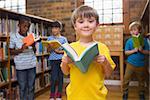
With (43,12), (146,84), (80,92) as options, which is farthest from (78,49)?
(43,12)

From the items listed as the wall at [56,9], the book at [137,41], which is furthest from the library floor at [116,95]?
the wall at [56,9]

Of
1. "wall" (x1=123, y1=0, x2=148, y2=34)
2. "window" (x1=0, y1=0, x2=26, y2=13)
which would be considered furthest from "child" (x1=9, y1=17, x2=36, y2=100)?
"window" (x1=0, y1=0, x2=26, y2=13)

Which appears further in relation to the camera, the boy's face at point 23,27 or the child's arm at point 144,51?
the child's arm at point 144,51

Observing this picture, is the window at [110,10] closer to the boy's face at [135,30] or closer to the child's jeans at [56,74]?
the boy's face at [135,30]

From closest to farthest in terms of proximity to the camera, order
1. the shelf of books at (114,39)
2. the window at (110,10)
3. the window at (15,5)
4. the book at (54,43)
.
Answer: the book at (54,43), the shelf of books at (114,39), the window at (110,10), the window at (15,5)

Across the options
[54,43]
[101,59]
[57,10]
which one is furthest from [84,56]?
[57,10]

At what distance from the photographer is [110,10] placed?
482cm

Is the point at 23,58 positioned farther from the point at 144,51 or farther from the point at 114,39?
the point at 114,39

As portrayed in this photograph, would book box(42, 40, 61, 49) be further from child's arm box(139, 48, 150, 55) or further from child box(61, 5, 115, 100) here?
child box(61, 5, 115, 100)

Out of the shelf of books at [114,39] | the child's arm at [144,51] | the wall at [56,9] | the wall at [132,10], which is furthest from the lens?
the wall at [56,9]

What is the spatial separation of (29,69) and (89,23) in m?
1.75

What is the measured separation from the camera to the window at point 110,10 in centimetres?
472

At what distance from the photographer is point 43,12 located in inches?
199

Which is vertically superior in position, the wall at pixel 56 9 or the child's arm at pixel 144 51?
the wall at pixel 56 9
